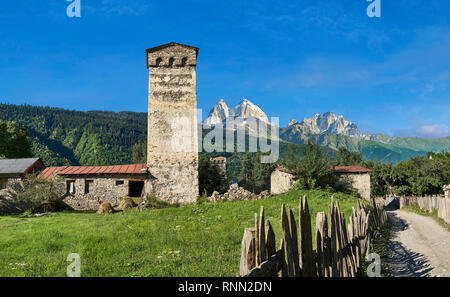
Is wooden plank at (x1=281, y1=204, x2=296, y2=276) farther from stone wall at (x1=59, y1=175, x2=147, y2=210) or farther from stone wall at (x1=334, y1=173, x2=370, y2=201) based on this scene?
stone wall at (x1=334, y1=173, x2=370, y2=201)

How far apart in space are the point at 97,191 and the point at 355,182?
23331 mm

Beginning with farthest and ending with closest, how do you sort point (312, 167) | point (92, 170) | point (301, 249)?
point (312, 167) < point (92, 170) < point (301, 249)

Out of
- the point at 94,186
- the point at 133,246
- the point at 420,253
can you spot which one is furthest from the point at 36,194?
the point at 420,253

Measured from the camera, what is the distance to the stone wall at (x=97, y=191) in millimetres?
20953

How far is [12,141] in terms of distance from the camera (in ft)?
111

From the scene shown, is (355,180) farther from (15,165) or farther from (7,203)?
(15,165)

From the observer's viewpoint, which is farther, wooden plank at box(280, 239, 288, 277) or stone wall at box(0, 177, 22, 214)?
stone wall at box(0, 177, 22, 214)

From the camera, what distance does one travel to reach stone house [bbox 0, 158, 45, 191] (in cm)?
2109

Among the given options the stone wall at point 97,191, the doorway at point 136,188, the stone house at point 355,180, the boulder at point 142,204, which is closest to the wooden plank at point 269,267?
the boulder at point 142,204

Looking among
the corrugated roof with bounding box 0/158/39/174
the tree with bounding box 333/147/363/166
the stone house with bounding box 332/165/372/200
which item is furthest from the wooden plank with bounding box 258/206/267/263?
the tree with bounding box 333/147/363/166

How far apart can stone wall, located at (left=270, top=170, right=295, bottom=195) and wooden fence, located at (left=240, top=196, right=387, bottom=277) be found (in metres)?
18.5

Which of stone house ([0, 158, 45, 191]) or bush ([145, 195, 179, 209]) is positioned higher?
stone house ([0, 158, 45, 191])
